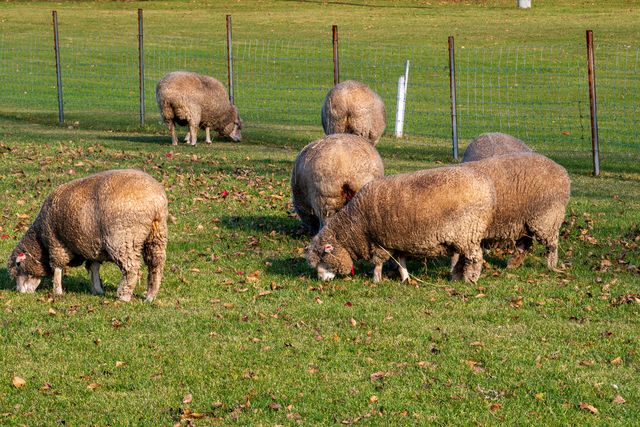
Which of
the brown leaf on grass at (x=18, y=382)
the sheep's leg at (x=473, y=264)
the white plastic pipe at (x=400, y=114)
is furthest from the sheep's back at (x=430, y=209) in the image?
the white plastic pipe at (x=400, y=114)

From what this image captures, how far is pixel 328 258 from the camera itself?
25.6 feet

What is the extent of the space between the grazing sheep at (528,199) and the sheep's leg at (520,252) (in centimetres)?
22

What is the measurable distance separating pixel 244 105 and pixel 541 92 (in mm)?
11207

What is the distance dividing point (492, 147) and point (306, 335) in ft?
15.2

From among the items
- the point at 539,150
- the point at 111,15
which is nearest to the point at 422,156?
the point at 539,150

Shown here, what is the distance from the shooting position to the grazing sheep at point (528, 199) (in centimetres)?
793

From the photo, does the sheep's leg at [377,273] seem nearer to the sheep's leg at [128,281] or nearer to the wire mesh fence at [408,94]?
the sheep's leg at [128,281]


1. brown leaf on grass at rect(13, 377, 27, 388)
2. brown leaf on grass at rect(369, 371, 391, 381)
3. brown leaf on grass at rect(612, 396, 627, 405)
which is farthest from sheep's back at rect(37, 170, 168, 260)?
brown leaf on grass at rect(612, 396, 627, 405)

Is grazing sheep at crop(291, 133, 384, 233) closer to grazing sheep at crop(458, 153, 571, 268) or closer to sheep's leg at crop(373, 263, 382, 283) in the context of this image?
sheep's leg at crop(373, 263, 382, 283)

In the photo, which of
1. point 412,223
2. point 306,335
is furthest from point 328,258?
point 306,335

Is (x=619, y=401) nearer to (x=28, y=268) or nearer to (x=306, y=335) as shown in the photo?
(x=306, y=335)

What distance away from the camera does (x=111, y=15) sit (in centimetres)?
4762

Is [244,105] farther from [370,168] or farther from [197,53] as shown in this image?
[370,168]

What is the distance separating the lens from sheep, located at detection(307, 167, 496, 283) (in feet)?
23.5
